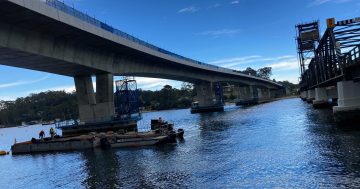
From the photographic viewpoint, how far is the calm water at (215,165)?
2125cm

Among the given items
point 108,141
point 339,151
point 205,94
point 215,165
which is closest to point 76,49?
point 108,141

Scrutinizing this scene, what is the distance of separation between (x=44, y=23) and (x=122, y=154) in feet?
52.2

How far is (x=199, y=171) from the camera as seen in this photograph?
2514 centimetres

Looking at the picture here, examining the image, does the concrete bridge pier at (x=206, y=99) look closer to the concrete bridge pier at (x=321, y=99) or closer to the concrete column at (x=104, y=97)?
the concrete bridge pier at (x=321, y=99)

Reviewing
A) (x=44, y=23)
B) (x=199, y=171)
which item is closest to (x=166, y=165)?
(x=199, y=171)

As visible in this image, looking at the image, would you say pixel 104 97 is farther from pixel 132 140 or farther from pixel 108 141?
pixel 132 140

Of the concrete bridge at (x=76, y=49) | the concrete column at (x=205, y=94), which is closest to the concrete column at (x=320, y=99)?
the concrete bridge at (x=76, y=49)

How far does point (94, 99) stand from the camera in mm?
65500

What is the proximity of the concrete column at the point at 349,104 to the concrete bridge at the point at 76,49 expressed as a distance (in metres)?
29.7

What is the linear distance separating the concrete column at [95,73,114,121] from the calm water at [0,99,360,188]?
22882mm

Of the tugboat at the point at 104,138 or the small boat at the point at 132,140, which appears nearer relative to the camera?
the small boat at the point at 132,140

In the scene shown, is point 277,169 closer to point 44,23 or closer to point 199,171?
point 199,171

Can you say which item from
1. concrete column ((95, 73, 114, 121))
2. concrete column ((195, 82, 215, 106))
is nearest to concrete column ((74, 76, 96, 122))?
concrete column ((95, 73, 114, 121))

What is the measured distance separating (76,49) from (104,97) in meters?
14.2
